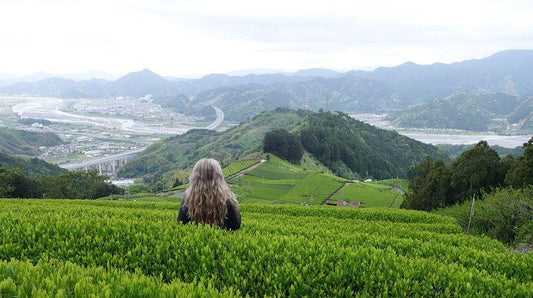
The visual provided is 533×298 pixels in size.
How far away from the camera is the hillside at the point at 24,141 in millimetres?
160887

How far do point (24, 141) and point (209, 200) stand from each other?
21066cm

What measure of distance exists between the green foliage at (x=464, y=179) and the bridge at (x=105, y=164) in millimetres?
128861

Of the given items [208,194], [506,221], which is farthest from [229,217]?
[506,221]

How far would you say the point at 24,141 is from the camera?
181 metres

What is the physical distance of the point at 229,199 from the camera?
→ 7.25m

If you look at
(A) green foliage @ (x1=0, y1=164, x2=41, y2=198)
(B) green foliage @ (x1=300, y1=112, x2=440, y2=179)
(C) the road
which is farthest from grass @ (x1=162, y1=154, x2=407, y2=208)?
(C) the road

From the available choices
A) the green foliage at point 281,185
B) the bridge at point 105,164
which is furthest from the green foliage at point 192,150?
the green foliage at point 281,185

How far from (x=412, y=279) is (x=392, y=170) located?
394 feet

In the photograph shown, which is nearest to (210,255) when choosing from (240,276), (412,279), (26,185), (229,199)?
(240,276)

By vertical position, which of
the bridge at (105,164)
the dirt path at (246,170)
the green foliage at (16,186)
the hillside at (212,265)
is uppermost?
the hillside at (212,265)

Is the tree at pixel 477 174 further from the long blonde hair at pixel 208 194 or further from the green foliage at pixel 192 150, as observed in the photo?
the green foliage at pixel 192 150

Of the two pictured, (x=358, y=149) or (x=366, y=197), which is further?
(x=358, y=149)

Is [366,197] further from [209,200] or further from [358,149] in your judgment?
[358,149]

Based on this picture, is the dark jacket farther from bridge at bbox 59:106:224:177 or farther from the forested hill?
bridge at bbox 59:106:224:177
